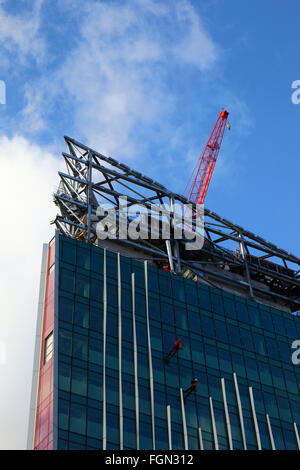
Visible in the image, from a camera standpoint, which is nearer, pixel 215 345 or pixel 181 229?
A: pixel 215 345

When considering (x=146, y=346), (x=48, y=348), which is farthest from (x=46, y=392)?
(x=146, y=346)

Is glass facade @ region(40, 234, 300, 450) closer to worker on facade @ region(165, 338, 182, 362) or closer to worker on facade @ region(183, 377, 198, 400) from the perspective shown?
worker on facade @ region(183, 377, 198, 400)

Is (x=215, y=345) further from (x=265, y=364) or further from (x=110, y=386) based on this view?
(x=110, y=386)

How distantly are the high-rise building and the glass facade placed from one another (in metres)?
0.15

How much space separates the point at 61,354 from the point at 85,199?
3272 cm

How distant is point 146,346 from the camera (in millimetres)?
92375

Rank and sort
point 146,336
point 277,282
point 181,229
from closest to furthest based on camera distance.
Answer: point 146,336
point 181,229
point 277,282

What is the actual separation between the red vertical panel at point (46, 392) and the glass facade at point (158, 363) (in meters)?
0.68

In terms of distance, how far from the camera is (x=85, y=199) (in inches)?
4414

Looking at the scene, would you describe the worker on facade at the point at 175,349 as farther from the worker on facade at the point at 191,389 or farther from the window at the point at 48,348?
the window at the point at 48,348

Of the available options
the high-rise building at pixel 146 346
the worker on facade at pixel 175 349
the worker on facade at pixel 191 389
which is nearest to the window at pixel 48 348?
the high-rise building at pixel 146 346

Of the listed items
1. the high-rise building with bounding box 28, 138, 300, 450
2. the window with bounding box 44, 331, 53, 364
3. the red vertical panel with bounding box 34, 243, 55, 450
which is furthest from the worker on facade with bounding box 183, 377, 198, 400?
the red vertical panel with bounding box 34, 243, 55, 450
